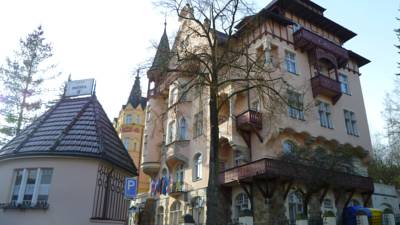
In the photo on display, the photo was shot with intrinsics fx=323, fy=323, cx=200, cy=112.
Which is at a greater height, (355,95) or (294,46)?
(294,46)

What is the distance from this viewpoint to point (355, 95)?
101 feet

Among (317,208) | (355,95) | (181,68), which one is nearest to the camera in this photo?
(181,68)

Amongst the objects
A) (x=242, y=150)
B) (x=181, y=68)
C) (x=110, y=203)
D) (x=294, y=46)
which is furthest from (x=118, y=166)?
(x=294, y=46)

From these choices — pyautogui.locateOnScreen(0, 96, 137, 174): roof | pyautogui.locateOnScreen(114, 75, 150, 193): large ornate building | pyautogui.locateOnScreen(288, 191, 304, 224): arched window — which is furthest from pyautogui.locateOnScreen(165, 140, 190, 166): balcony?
pyautogui.locateOnScreen(114, 75, 150, 193): large ornate building

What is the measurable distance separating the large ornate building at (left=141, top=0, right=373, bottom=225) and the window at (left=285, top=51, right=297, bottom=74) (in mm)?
95

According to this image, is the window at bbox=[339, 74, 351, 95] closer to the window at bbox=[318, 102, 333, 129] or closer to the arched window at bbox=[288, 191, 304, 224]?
the window at bbox=[318, 102, 333, 129]

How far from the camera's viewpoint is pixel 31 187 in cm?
1258

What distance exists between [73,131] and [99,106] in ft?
9.35

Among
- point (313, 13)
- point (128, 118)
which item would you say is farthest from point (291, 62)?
point (128, 118)

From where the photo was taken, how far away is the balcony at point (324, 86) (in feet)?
86.0

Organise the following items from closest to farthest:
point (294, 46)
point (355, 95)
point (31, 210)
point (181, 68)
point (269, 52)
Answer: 1. point (31, 210)
2. point (181, 68)
3. point (269, 52)
4. point (294, 46)
5. point (355, 95)

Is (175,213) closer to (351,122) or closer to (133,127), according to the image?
(351,122)

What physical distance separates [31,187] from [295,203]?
16970 millimetres

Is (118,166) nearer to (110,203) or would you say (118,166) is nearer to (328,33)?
(110,203)
